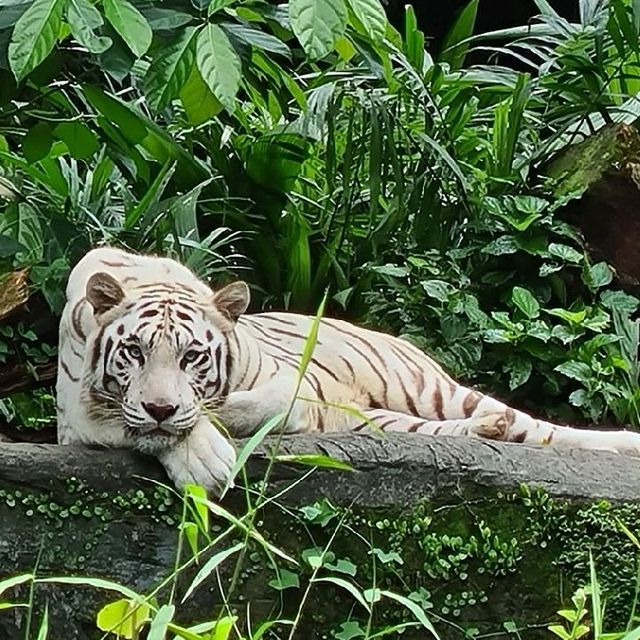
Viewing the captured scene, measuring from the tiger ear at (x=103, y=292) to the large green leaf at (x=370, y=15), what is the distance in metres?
0.80

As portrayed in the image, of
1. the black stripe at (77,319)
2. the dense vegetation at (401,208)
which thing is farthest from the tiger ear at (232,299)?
the dense vegetation at (401,208)

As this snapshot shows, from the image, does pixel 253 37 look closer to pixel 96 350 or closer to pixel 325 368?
pixel 96 350

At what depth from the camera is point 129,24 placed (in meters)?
2.00

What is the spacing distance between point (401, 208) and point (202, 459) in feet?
7.39

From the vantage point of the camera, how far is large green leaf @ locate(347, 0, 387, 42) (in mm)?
1999

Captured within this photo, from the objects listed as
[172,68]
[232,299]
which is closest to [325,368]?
[232,299]

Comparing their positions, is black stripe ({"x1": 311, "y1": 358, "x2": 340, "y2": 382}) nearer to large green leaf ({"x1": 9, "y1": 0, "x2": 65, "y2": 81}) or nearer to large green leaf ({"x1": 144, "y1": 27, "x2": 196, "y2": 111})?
large green leaf ({"x1": 144, "y1": 27, "x2": 196, "y2": 111})

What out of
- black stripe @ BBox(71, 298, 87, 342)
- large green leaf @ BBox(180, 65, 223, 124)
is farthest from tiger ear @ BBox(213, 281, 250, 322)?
large green leaf @ BBox(180, 65, 223, 124)

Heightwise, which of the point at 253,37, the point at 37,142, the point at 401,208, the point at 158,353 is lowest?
the point at 401,208

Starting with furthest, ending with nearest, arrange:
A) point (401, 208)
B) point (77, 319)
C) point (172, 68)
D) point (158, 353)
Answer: point (401, 208)
point (77, 319)
point (158, 353)
point (172, 68)

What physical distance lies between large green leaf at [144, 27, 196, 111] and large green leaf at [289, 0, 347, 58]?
346mm

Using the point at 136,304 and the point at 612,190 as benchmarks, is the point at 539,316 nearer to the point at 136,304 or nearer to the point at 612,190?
the point at 612,190

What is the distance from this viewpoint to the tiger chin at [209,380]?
236 cm

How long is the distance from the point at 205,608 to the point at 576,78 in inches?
119
